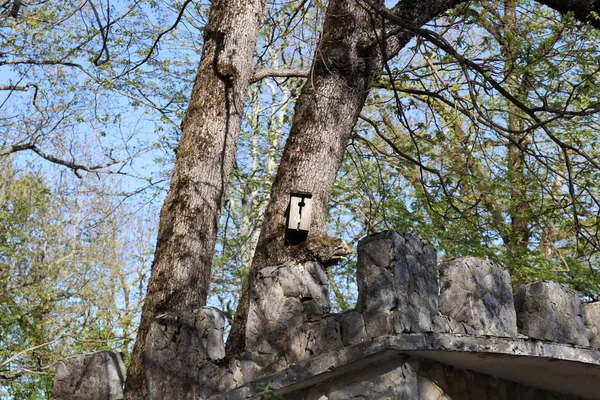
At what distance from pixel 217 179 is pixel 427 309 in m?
2.86

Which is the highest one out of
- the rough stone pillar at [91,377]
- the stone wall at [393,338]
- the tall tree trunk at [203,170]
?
the tall tree trunk at [203,170]

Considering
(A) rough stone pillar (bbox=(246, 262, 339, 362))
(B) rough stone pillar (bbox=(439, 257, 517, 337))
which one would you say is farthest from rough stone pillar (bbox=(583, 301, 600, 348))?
(A) rough stone pillar (bbox=(246, 262, 339, 362))

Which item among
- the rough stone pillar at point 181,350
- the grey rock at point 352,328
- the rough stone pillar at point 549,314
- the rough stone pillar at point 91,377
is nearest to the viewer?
the grey rock at point 352,328

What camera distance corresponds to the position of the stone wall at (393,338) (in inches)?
156

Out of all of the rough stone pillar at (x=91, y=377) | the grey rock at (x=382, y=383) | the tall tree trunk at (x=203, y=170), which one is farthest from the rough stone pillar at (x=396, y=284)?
the tall tree trunk at (x=203, y=170)

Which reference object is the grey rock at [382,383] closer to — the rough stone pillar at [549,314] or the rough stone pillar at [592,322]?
the rough stone pillar at [549,314]

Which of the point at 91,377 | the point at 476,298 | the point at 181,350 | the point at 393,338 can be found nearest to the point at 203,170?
the point at 91,377

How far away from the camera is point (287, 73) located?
7.81 metres

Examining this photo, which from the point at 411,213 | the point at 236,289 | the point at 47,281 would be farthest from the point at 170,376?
the point at 236,289

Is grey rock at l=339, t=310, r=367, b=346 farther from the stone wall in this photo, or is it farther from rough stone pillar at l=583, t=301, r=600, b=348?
rough stone pillar at l=583, t=301, r=600, b=348

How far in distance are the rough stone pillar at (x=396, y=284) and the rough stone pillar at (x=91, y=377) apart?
1607mm

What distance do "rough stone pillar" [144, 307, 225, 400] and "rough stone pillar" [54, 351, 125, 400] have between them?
0.40m

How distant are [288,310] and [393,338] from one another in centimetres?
69

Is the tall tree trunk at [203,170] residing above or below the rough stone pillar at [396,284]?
above
